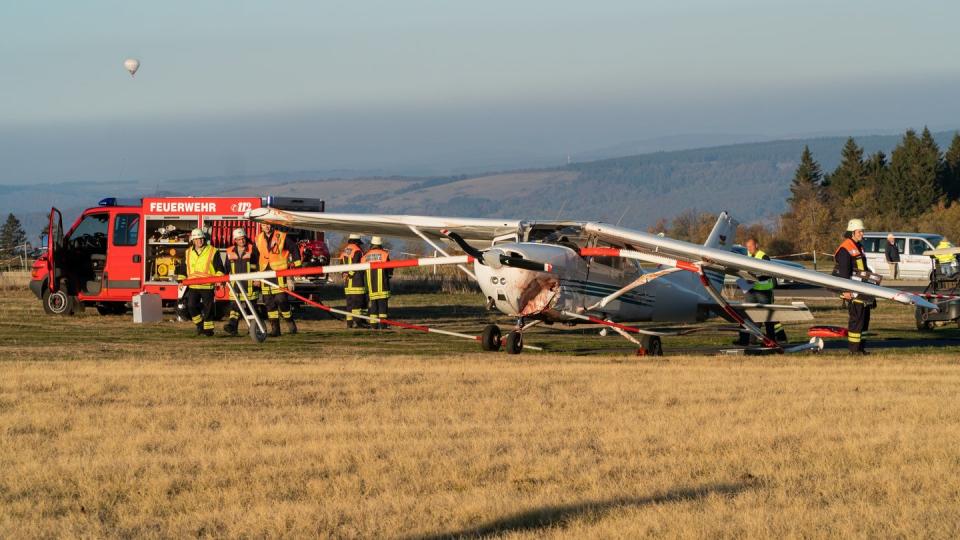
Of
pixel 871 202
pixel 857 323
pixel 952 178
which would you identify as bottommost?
pixel 857 323

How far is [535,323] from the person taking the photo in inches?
746

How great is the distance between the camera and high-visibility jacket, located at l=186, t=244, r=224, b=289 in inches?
876

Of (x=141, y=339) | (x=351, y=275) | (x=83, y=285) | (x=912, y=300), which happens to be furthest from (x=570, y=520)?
(x=83, y=285)

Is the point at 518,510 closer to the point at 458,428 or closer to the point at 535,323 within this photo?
the point at 458,428

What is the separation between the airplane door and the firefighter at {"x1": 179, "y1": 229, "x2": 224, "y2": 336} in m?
4.71

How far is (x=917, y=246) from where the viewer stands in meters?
45.8

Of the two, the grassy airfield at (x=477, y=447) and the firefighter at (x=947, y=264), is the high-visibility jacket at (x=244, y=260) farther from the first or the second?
the firefighter at (x=947, y=264)

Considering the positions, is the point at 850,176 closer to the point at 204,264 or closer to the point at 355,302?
the point at 355,302

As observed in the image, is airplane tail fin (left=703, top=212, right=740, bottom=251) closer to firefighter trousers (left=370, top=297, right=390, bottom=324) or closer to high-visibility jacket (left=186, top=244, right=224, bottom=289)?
firefighter trousers (left=370, top=297, right=390, bottom=324)

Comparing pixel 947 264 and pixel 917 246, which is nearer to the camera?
pixel 947 264

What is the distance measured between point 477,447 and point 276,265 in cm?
1351

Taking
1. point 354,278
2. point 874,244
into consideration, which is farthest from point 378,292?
→ point 874,244

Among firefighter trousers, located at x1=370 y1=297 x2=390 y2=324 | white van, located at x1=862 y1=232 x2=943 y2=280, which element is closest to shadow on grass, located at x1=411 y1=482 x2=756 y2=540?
firefighter trousers, located at x1=370 y1=297 x2=390 y2=324

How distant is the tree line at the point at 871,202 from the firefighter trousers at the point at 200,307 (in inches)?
1902
